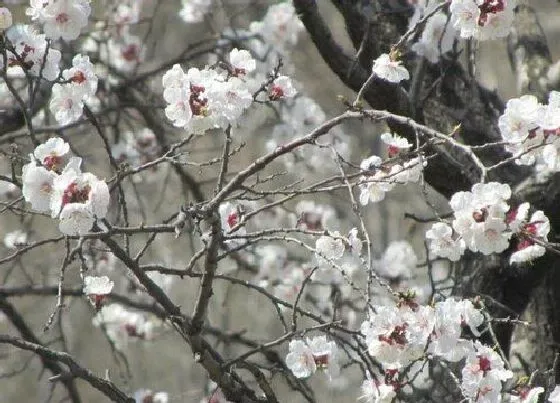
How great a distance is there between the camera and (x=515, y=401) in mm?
2373

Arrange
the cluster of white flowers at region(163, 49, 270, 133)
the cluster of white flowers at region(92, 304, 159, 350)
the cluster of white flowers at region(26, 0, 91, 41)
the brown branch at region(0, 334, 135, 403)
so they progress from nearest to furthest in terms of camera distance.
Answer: the cluster of white flowers at region(163, 49, 270, 133) < the cluster of white flowers at region(26, 0, 91, 41) < the brown branch at region(0, 334, 135, 403) < the cluster of white flowers at region(92, 304, 159, 350)

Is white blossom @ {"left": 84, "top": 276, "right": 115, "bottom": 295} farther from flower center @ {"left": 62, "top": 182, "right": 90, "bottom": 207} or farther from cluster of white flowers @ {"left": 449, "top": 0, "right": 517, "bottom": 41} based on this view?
cluster of white flowers @ {"left": 449, "top": 0, "right": 517, "bottom": 41}

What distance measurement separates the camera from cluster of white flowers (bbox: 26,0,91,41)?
2.43m

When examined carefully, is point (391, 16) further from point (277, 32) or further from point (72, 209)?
point (72, 209)

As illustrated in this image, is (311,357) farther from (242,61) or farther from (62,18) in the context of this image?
(62,18)

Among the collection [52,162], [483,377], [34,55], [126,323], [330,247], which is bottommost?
[483,377]

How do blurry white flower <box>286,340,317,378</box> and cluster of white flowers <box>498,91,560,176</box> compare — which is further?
blurry white flower <box>286,340,317,378</box>

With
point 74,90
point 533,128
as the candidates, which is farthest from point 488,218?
point 74,90

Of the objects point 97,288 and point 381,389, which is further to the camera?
point 97,288

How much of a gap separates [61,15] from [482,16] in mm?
989

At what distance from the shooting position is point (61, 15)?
8.00 ft

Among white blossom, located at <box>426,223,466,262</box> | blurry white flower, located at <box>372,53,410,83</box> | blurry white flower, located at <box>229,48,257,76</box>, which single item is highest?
blurry white flower, located at <box>229,48,257,76</box>

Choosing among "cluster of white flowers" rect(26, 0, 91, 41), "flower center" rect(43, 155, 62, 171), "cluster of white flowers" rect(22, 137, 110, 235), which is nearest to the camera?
"cluster of white flowers" rect(22, 137, 110, 235)

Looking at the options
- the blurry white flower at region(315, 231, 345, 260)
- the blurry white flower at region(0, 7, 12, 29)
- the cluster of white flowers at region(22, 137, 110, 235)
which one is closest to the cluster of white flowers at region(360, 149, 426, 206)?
the blurry white flower at region(315, 231, 345, 260)
